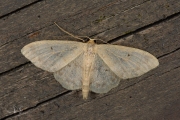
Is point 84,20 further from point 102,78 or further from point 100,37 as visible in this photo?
point 102,78

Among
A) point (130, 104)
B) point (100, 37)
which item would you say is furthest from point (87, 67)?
point (130, 104)

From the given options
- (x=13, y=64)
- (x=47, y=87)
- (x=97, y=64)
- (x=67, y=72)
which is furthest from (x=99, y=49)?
(x=13, y=64)

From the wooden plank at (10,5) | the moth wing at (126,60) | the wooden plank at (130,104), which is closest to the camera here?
the moth wing at (126,60)

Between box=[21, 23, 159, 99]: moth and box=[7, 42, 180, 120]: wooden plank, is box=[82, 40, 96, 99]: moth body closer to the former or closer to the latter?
box=[21, 23, 159, 99]: moth

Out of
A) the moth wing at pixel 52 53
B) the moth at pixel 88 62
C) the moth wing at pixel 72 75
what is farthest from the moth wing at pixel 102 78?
the moth wing at pixel 52 53

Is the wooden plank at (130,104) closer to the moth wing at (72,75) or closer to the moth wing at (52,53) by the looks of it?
the moth wing at (72,75)
